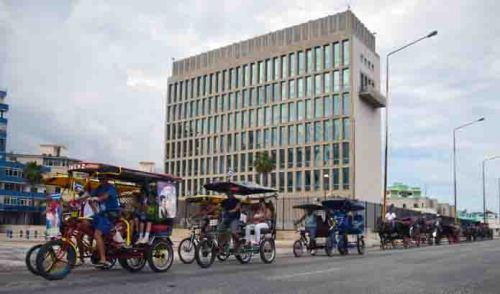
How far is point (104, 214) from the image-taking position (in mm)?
11617

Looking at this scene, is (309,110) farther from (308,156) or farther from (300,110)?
(308,156)

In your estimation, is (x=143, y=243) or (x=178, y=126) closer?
(x=143, y=243)

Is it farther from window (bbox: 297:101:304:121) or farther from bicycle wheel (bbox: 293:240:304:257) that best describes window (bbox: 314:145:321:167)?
bicycle wheel (bbox: 293:240:304:257)

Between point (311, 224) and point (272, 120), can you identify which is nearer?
point (311, 224)

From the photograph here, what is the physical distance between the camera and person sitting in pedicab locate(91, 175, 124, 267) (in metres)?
11.4

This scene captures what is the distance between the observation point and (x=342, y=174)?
85.9m

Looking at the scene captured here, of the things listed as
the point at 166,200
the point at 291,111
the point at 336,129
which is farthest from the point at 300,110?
the point at 166,200

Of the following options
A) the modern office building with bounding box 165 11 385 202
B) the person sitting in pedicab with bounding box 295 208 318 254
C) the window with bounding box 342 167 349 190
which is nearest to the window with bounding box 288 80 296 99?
the modern office building with bounding box 165 11 385 202

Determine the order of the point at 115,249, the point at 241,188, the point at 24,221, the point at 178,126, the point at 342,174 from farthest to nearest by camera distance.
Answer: the point at 178,126
the point at 24,221
the point at 342,174
the point at 241,188
the point at 115,249

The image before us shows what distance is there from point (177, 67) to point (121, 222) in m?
106

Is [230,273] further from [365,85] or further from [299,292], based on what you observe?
[365,85]

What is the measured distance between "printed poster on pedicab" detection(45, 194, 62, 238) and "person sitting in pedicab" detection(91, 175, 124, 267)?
716mm

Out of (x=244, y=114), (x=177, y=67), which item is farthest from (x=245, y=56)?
(x=177, y=67)

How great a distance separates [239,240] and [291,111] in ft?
260
